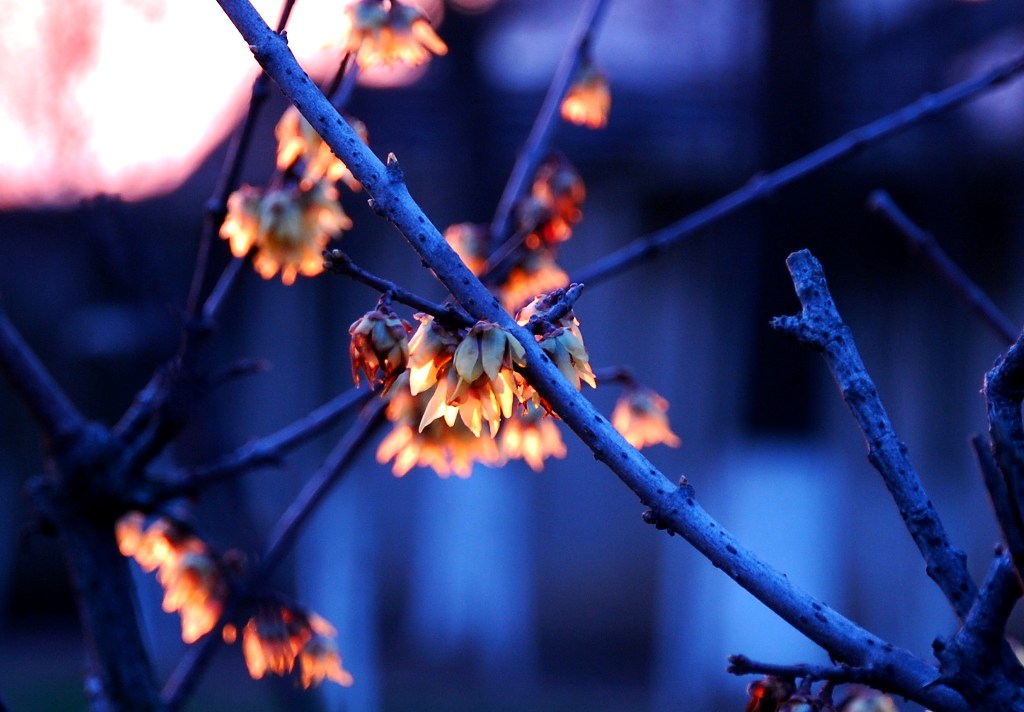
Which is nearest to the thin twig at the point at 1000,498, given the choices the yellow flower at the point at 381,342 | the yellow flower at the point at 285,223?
the yellow flower at the point at 381,342

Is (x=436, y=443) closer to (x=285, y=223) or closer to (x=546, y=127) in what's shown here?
(x=285, y=223)

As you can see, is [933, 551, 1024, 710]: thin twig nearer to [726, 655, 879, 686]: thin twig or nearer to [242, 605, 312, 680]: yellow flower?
[726, 655, 879, 686]: thin twig

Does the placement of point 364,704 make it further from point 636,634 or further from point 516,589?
point 636,634

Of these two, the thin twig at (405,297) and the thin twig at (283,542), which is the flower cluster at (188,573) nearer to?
the thin twig at (283,542)

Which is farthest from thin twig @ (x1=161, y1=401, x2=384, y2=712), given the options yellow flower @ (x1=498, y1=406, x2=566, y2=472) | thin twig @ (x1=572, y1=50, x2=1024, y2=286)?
thin twig @ (x1=572, y1=50, x2=1024, y2=286)

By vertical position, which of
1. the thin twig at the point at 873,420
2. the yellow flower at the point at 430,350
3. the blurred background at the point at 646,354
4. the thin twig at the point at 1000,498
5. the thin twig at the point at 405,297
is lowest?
the thin twig at the point at 1000,498
